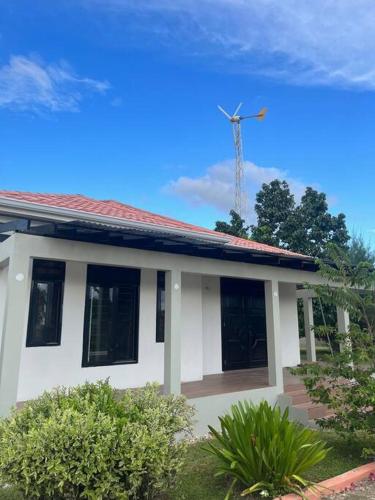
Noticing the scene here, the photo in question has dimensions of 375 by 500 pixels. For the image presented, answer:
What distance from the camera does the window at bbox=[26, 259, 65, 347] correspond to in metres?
7.61

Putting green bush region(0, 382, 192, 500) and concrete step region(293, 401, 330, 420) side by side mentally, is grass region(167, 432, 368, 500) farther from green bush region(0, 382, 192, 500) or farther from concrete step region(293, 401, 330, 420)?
concrete step region(293, 401, 330, 420)

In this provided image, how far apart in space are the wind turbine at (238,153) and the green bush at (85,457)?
23.6 meters

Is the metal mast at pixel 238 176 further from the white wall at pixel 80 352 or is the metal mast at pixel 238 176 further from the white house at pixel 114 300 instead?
the white house at pixel 114 300

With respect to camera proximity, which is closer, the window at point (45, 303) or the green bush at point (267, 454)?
the green bush at point (267, 454)

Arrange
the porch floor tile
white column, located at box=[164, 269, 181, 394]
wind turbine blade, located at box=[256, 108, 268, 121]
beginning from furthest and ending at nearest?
wind turbine blade, located at box=[256, 108, 268, 121] < the porch floor tile < white column, located at box=[164, 269, 181, 394]

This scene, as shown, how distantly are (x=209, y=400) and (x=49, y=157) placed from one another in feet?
46.5

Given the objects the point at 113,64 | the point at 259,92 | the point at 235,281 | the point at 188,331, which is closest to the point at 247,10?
the point at 113,64

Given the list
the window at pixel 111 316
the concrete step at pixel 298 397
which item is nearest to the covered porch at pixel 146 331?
the window at pixel 111 316

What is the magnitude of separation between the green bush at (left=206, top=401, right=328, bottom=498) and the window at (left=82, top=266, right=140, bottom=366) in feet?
14.3

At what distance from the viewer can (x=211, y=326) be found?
1116 centimetres

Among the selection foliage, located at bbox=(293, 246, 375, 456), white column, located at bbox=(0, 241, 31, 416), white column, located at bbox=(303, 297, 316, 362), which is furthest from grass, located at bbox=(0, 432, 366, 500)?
white column, located at bbox=(303, 297, 316, 362)

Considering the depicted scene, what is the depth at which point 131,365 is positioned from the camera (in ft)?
28.7

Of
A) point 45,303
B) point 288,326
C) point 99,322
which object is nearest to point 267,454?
point 99,322

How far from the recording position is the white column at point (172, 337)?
709cm
